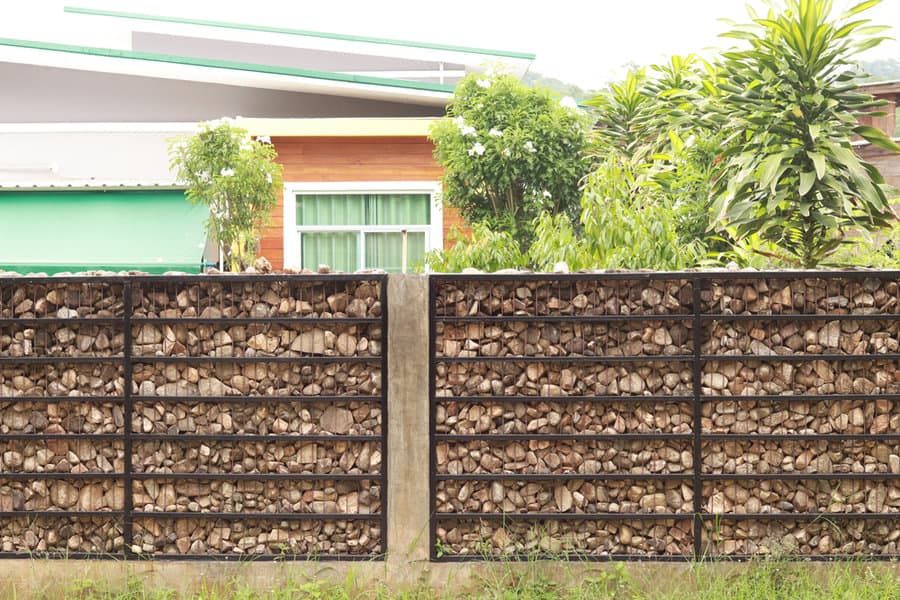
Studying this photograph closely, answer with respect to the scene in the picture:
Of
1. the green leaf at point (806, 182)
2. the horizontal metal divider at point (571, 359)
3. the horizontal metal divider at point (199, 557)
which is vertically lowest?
the horizontal metal divider at point (199, 557)

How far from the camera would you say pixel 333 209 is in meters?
14.7

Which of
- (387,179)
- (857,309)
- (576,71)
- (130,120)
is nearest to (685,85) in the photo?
(387,179)

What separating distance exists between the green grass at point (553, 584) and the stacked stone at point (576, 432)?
0.49 feet

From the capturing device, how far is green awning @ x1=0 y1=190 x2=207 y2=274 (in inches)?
497

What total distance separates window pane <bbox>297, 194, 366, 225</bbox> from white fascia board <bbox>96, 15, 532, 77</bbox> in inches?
295

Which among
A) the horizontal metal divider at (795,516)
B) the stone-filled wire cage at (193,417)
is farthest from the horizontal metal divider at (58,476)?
the horizontal metal divider at (795,516)

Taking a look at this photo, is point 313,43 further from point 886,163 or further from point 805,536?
point 805,536

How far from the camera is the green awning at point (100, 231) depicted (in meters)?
12.6

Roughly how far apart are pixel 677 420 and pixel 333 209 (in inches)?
398

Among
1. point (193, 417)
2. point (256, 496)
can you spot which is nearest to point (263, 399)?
point (193, 417)

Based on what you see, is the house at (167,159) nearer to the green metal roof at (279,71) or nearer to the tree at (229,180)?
the green metal roof at (279,71)

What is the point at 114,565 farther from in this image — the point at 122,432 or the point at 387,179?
the point at 387,179

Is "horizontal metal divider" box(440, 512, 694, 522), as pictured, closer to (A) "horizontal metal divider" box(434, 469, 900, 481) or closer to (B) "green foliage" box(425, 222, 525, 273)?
(A) "horizontal metal divider" box(434, 469, 900, 481)

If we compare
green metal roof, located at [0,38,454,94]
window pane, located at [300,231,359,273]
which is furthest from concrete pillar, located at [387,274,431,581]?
green metal roof, located at [0,38,454,94]
